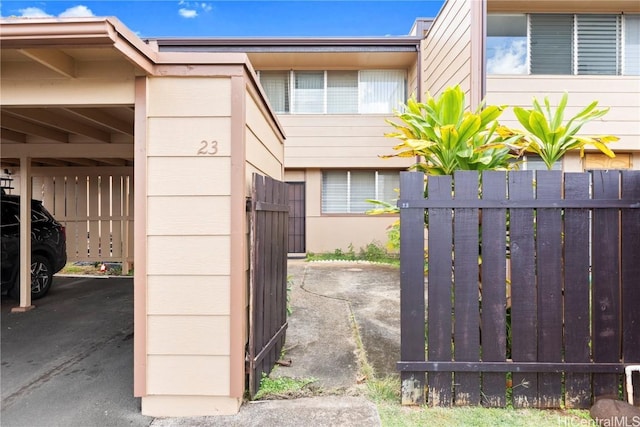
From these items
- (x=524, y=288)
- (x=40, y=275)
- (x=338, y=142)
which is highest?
(x=338, y=142)

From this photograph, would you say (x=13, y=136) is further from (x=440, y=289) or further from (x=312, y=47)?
(x=312, y=47)

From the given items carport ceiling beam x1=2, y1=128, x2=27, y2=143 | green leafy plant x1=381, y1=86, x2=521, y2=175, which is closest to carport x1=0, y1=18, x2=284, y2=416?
green leafy plant x1=381, y1=86, x2=521, y2=175

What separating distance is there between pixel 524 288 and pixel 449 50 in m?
5.34

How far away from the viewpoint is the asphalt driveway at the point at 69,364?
2.34m

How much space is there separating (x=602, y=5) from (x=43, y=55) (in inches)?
335

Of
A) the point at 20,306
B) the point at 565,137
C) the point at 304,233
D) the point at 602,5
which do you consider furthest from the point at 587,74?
the point at 20,306

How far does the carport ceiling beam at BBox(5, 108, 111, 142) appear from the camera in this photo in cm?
313

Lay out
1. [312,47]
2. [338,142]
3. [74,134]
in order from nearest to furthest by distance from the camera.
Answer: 1. [74,134]
2. [312,47]
3. [338,142]

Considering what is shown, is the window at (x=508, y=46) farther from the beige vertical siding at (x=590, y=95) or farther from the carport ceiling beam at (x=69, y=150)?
the carport ceiling beam at (x=69, y=150)

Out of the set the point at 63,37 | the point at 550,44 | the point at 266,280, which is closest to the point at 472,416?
the point at 266,280

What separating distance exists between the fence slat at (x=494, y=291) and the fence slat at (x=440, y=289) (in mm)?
235

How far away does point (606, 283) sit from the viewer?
7.60 feet

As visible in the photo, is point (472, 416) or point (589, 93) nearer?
point (472, 416)

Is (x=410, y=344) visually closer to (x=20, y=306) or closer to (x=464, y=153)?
(x=464, y=153)
